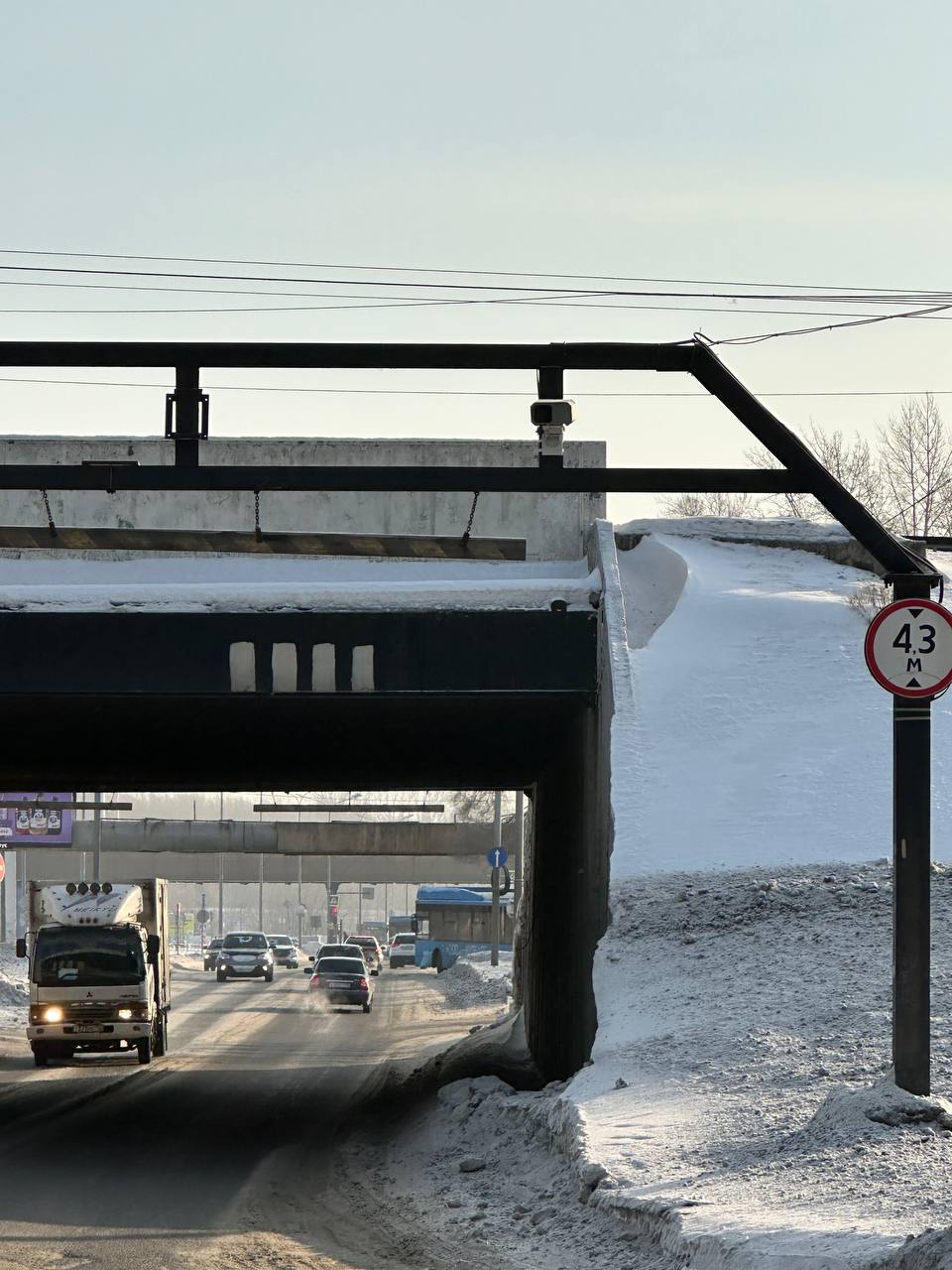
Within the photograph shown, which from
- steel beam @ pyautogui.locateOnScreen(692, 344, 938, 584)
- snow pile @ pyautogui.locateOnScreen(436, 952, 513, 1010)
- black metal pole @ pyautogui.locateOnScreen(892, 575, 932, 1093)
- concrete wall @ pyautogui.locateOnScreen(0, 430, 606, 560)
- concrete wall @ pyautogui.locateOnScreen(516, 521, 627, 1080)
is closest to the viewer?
black metal pole @ pyautogui.locateOnScreen(892, 575, 932, 1093)

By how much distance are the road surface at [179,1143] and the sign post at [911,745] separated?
4503 millimetres

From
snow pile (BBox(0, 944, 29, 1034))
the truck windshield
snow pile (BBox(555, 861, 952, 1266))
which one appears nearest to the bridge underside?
snow pile (BBox(555, 861, 952, 1266))

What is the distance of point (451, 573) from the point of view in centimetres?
2434

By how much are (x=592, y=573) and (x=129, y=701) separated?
6.69 m

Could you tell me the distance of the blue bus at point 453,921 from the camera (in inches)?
3068

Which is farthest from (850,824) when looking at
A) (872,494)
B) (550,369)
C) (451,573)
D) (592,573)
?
(872,494)

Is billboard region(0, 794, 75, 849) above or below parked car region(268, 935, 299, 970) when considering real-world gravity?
above

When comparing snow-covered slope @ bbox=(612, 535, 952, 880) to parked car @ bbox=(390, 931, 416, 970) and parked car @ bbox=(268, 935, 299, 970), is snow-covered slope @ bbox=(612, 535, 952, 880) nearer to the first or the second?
parked car @ bbox=(390, 931, 416, 970)

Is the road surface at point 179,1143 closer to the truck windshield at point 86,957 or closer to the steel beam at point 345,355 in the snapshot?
the truck windshield at point 86,957

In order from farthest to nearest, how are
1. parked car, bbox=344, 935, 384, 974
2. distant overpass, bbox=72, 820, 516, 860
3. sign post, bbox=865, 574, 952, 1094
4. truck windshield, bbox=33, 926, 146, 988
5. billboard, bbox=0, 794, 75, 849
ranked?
distant overpass, bbox=72, 820, 516, 860
parked car, bbox=344, 935, 384, 974
billboard, bbox=0, 794, 75, 849
truck windshield, bbox=33, 926, 146, 988
sign post, bbox=865, 574, 952, 1094

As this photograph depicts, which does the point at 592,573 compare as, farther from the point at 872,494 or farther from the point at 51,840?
the point at 51,840

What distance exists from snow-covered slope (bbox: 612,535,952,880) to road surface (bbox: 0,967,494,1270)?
18.5ft

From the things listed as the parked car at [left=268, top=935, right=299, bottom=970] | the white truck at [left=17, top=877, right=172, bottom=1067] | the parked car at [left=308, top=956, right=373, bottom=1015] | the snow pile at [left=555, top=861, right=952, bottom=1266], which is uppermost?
the snow pile at [left=555, top=861, right=952, bottom=1266]

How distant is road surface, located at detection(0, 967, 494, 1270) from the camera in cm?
1169
